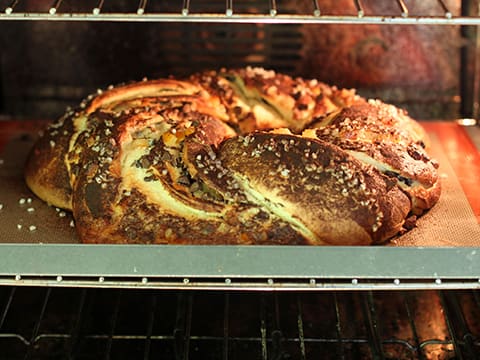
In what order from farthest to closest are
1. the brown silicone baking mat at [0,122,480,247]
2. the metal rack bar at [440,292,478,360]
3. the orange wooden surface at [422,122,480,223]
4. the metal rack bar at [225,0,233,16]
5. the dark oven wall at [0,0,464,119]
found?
the dark oven wall at [0,0,464,119]
the orange wooden surface at [422,122,480,223]
the metal rack bar at [440,292,478,360]
the brown silicone baking mat at [0,122,480,247]
the metal rack bar at [225,0,233,16]

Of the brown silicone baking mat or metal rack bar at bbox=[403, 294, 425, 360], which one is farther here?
metal rack bar at bbox=[403, 294, 425, 360]

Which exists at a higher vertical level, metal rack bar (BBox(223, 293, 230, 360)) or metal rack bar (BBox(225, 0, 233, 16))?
metal rack bar (BBox(225, 0, 233, 16))

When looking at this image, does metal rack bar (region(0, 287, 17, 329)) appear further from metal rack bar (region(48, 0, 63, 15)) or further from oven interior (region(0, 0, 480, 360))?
metal rack bar (region(48, 0, 63, 15))

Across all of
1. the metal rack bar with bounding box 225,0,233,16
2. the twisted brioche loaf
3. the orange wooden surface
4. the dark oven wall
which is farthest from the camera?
the dark oven wall

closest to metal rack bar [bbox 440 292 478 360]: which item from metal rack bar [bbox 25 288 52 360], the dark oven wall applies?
the dark oven wall

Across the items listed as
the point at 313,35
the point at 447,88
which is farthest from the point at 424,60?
the point at 313,35

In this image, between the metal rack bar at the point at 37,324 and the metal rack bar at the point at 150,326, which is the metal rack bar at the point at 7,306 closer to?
the metal rack bar at the point at 37,324

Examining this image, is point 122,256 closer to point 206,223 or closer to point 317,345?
point 206,223

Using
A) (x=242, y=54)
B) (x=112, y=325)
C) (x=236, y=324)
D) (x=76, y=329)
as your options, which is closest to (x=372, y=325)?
(x=236, y=324)
